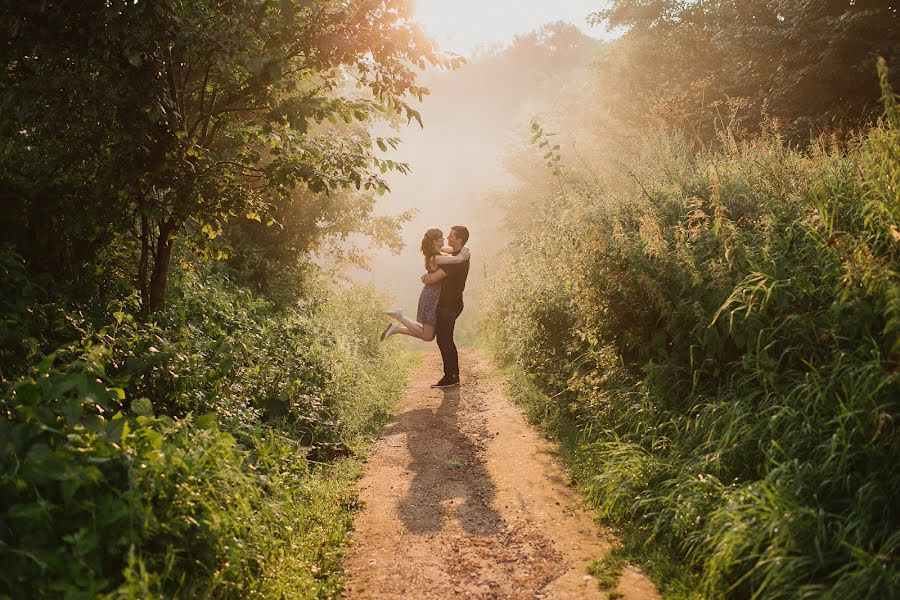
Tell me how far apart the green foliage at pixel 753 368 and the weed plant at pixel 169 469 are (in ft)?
7.74

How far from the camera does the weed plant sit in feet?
8.34

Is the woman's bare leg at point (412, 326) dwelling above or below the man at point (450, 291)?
below

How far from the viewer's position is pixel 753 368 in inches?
157

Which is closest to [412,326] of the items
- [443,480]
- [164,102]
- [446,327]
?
[446,327]

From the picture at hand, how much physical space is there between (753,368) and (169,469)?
378cm

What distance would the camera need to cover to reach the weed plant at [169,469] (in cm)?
254

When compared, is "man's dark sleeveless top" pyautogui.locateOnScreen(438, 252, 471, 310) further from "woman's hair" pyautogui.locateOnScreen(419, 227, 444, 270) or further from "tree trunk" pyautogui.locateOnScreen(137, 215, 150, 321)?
"tree trunk" pyautogui.locateOnScreen(137, 215, 150, 321)

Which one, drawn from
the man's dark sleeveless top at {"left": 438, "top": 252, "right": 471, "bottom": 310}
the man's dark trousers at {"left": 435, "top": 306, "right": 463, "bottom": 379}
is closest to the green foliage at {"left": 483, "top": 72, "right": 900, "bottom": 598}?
the man's dark sleeveless top at {"left": 438, "top": 252, "right": 471, "bottom": 310}

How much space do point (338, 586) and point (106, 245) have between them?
3676mm

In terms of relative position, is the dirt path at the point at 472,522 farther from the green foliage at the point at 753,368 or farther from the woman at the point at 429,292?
the woman at the point at 429,292

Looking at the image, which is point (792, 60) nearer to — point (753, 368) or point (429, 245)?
point (429, 245)

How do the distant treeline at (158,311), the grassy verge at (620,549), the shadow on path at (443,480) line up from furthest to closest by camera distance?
1. the shadow on path at (443,480)
2. the grassy verge at (620,549)
3. the distant treeline at (158,311)

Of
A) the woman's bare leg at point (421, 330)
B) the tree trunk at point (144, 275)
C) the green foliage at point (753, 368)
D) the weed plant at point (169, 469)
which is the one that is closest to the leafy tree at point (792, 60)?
the green foliage at point (753, 368)

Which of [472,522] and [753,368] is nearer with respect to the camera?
[753,368]
